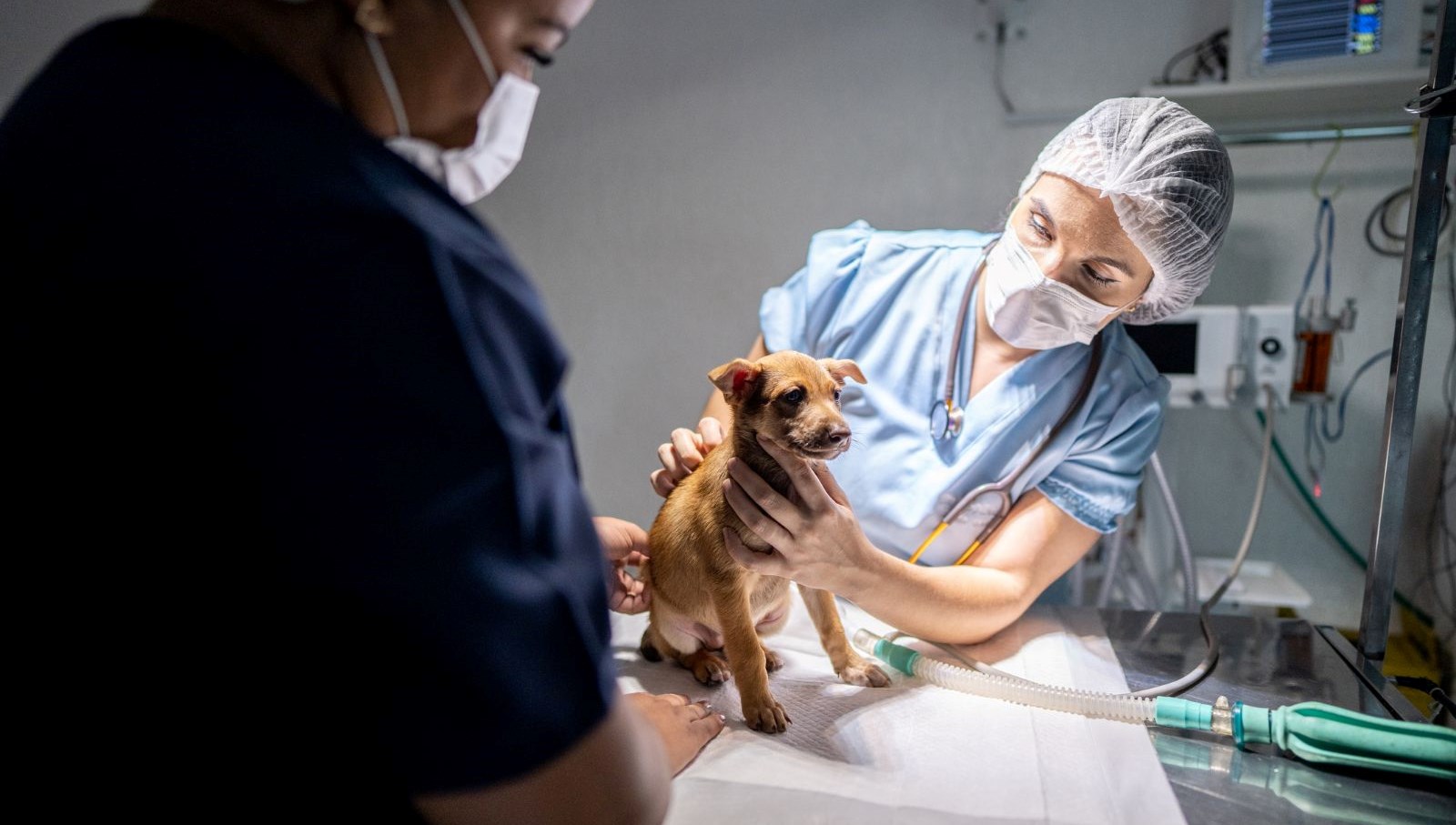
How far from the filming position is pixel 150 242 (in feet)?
1.47

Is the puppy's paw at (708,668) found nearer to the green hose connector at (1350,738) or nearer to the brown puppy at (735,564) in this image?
the brown puppy at (735,564)

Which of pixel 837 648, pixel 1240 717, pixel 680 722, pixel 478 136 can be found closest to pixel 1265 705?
pixel 1240 717

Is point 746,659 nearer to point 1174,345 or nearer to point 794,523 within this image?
point 794,523

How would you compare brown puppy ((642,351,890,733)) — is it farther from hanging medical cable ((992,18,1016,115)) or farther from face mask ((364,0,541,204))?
hanging medical cable ((992,18,1016,115))

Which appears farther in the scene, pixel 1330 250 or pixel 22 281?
pixel 1330 250

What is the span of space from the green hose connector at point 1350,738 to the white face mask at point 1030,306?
651mm

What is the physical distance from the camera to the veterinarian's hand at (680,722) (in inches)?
37.5

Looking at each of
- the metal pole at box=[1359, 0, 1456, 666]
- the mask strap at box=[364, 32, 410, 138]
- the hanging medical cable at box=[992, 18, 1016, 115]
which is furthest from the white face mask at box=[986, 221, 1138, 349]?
the hanging medical cable at box=[992, 18, 1016, 115]

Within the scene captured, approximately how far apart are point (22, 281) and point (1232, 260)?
2.75 m

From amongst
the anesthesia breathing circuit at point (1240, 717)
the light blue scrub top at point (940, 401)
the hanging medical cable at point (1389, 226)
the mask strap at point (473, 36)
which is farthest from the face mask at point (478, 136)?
the hanging medical cable at point (1389, 226)

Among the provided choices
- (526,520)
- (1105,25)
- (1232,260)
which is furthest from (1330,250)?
(526,520)

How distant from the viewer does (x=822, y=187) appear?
2760 millimetres

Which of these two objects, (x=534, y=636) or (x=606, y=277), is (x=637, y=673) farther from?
(x=606, y=277)

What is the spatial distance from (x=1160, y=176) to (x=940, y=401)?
52 centimetres
